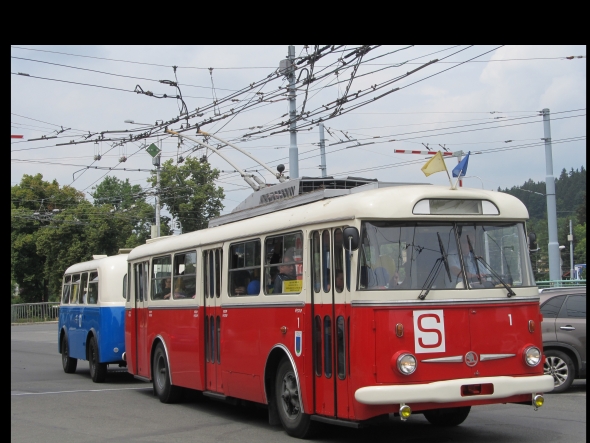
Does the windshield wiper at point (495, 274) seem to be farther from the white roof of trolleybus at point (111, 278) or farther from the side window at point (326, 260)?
the white roof of trolleybus at point (111, 278)

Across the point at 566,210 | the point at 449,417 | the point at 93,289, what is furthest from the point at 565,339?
the point at 566,210

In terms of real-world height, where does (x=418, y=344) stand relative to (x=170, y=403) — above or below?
above

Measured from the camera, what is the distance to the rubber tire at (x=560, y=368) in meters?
14.1

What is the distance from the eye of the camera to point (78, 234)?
6094cm

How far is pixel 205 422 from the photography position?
12.2m

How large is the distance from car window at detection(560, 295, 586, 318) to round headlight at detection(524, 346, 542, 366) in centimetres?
529

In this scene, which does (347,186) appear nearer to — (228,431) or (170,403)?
(228,431)

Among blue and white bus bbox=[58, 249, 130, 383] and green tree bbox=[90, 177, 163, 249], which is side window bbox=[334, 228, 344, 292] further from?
green tree bbox=[90, 177, 163, 249]

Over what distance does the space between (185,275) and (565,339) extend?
6.29 metres

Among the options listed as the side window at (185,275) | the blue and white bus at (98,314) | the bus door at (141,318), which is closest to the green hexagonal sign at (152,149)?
the blue and white bus at (98,314)

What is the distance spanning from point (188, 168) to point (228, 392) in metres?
32.8

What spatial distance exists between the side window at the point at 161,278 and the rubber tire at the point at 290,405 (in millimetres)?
4499
